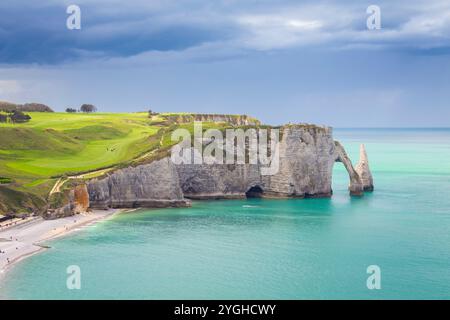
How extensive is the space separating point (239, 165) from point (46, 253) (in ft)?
160

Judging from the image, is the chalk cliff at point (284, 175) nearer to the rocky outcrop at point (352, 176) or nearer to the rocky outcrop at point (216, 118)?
the rocky outcrop at point (352, 176)

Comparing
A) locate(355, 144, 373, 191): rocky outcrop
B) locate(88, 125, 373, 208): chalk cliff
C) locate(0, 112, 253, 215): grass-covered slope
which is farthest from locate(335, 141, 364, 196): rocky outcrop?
Result: locate(0, 112, 253, 215): grass-covered slope

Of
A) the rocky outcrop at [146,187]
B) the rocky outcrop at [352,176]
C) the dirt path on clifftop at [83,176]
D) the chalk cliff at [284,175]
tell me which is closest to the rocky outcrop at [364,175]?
the rocky outcrop at [352,176]

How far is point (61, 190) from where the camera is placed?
297 ft

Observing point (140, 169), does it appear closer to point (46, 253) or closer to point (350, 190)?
point (46, 253)

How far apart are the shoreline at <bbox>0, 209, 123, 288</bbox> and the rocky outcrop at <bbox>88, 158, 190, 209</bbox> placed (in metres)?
3.49

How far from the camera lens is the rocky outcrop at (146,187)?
322ft

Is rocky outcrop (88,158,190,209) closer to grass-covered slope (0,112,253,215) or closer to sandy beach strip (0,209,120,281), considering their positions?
grass-covered slope (0,112,253,215)

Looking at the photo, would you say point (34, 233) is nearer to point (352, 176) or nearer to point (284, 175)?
point (284, 175)

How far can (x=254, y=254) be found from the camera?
6675 cm

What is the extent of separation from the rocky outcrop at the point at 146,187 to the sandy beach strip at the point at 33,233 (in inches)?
166

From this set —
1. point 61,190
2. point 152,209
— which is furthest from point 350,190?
point 61,190

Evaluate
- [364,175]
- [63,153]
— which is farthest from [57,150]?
[364,175]

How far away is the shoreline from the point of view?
65.8 m
